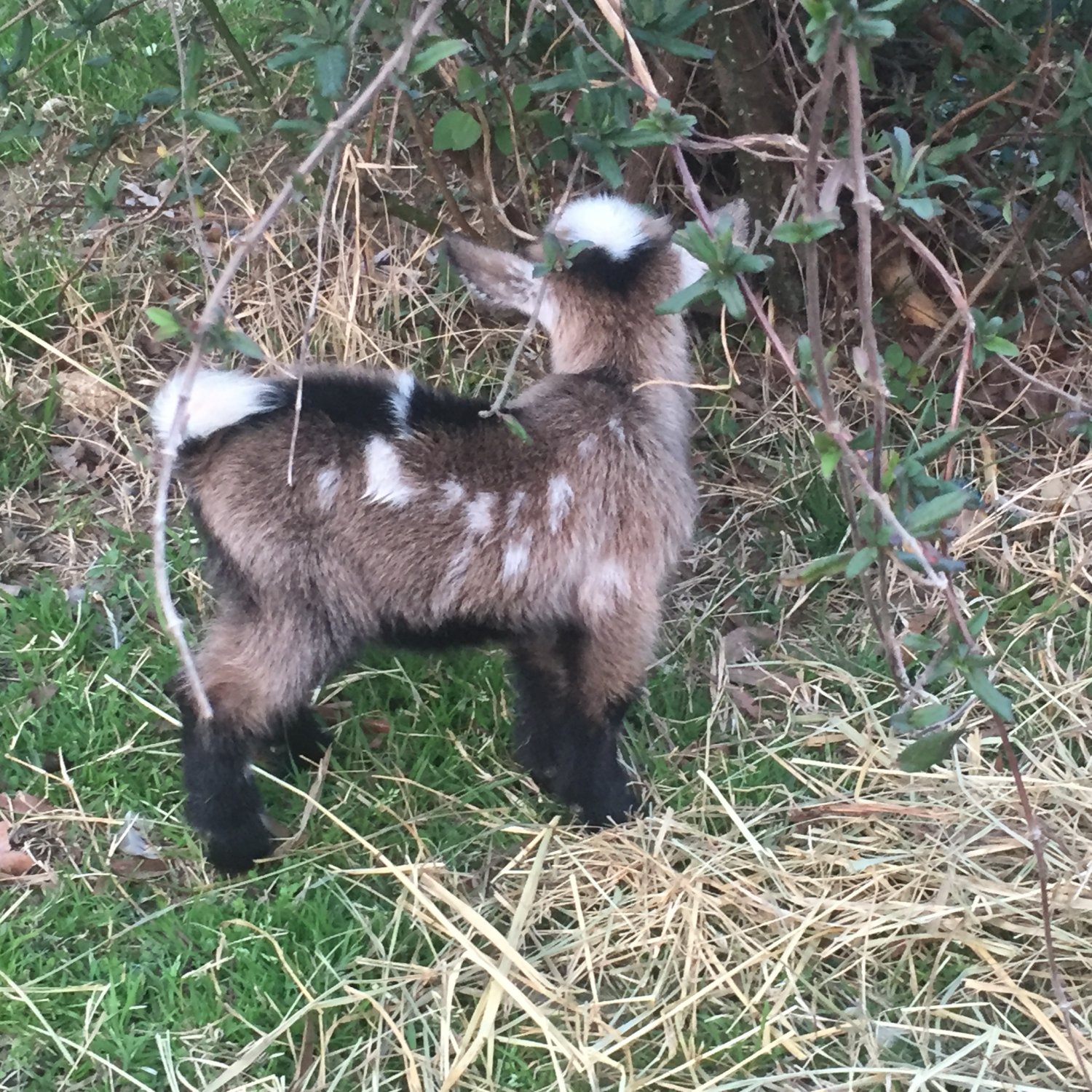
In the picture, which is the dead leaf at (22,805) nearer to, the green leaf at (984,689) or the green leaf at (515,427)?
the green leaf at (515,427)

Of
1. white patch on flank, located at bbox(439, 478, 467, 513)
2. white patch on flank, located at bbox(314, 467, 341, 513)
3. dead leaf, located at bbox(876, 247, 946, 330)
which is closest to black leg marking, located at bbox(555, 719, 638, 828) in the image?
white patch on flank, located at bbox(439, 478, 467, 513)

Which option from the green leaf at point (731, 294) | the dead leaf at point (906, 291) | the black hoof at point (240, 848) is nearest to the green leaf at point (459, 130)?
the green leaf at point (731, 294)

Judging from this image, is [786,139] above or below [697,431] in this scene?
above

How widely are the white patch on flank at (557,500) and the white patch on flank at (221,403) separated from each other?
502mm

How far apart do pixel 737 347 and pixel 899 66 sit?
2.57 ft

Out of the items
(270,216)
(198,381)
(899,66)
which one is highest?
(270,216)

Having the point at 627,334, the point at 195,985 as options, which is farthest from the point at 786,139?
the point at 195,985

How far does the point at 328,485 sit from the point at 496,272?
0.62 meters

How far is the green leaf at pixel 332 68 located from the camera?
1930 mm

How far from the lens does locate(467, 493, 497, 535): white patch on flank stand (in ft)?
6.86

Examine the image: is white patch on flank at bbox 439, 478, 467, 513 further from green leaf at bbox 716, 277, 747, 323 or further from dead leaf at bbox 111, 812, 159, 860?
dead leaf at bbox 111, 812, 159, 860

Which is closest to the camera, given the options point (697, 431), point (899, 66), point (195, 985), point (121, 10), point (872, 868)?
point (195, 985)

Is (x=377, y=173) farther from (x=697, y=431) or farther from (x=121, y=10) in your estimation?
(x=697, y=431)

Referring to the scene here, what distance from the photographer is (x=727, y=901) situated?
7.06 feet
